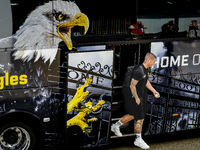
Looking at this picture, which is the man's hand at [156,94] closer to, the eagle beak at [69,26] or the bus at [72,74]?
the bus at [72,74]

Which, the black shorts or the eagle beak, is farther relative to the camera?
the black shorts

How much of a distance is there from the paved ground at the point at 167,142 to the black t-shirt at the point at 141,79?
0.93 meters

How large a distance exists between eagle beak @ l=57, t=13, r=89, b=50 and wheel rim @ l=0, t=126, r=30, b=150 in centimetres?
170

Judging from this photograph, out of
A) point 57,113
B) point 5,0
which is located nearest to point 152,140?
point 57,113

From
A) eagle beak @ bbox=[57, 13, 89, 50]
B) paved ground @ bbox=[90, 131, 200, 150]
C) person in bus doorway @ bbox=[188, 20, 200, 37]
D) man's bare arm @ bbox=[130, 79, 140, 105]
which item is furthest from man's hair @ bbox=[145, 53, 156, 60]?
paved ground @ bbox=[90, 131, 200, 150]

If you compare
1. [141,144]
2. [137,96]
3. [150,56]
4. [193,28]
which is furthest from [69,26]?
[141,144]

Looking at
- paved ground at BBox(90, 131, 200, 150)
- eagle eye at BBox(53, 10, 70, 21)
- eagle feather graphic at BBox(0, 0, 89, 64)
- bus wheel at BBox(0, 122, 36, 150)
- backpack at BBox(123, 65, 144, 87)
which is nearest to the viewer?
eagle feather graphic at BBox(0, 0, 89, 64)

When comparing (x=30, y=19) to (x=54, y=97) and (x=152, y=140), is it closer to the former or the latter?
(x=54, y=97)

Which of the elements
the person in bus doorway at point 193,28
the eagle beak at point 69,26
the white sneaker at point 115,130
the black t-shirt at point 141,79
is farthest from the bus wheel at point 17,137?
the person in bus doorway at point 193,28

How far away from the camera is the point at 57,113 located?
6016 millimetres

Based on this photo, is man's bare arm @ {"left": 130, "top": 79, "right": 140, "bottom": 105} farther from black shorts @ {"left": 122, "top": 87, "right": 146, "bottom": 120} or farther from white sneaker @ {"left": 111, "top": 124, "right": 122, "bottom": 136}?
white sneaker @ {"left": 111, "top": 124, "right": 122, "bottom": 136}

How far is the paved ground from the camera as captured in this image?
688 centimetres

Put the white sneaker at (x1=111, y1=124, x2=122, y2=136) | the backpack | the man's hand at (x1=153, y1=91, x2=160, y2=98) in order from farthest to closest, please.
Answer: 1. the man's hand at (x1=153, y1=91, x2=160, y2=98)
2. the white sneaker at (x1=111, y1=124, x2=122, y2=136)
3. the backpack

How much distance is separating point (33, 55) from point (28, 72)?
11.5 inches
